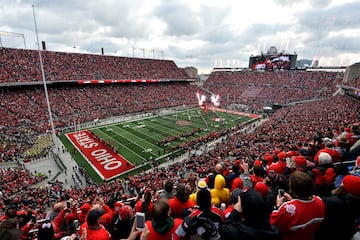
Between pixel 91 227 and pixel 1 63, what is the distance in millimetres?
43967

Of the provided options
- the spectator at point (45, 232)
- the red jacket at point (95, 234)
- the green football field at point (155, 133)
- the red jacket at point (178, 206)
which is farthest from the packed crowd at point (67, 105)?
the red jacket at point (178, 206)

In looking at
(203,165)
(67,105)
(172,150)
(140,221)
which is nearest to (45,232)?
(140,221)

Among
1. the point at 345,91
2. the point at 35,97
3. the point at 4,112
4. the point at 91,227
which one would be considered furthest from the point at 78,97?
the point at 345,91

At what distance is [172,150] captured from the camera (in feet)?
75.2

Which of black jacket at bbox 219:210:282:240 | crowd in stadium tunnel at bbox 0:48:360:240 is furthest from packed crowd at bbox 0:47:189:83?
black jacket at bbox 219:210:282:240

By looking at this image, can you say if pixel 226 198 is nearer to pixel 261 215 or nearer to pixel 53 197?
pixel 261 215

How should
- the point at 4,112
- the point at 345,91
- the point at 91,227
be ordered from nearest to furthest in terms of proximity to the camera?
the point at 91,227, the point at 4,112, the point at 345,91

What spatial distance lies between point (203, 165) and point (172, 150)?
765cm

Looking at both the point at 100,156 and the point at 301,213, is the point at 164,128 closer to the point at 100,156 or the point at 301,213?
the point at 100,156

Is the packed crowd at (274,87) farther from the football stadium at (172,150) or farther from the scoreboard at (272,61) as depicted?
the scoreboard at (272,61)

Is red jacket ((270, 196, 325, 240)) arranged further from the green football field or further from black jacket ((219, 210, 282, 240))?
the green football field

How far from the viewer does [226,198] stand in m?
4.04

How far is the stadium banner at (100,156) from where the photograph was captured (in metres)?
→ 18.4

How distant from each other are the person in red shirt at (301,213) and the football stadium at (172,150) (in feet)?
0.04
